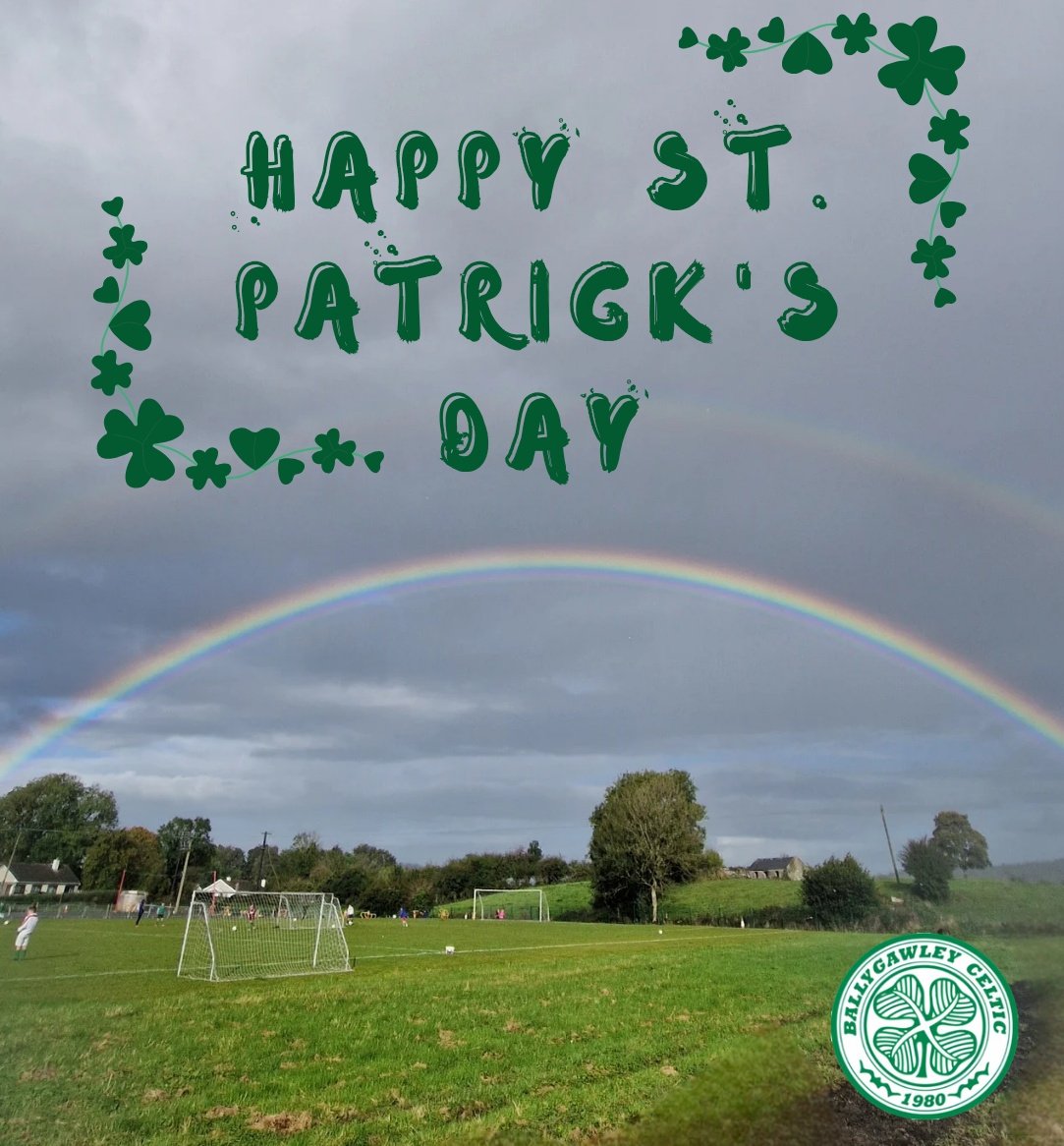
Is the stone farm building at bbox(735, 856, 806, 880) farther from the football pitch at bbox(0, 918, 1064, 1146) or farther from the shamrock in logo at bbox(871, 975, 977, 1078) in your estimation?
the shamrock in logo at bbox(871, 975, 977, 1078)

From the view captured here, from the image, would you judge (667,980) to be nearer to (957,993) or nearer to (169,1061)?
(169,1061)

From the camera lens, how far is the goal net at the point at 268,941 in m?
23.8

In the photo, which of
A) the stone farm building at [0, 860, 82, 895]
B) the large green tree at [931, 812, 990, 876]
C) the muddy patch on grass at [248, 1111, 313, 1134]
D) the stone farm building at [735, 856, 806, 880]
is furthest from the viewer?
the stone farm building at [735, 856, 806, 880]

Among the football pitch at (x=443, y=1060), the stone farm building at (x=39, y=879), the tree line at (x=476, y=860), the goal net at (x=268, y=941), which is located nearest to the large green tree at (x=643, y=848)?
the tree line at (x=476, y=860)

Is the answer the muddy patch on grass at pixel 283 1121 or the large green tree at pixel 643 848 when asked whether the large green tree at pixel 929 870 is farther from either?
the muddy patch on grass at pixel 283 1121

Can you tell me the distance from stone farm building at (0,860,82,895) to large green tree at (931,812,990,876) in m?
119

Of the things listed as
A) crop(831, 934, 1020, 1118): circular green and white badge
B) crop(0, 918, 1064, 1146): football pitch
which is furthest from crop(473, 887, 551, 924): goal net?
crop(831, 934, 1020, 1118): circular green and white badge

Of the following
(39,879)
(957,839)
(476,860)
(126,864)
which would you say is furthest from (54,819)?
(957,839)

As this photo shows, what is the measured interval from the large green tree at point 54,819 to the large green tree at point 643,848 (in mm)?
81002

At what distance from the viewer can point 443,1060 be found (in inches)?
432

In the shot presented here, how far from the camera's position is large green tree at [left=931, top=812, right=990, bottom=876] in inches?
1432

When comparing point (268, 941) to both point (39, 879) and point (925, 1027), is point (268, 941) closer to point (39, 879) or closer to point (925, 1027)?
point (925, 1027)

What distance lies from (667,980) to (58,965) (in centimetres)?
1869

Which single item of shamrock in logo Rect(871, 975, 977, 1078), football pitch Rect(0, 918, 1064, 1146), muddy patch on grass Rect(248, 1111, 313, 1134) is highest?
shamrock in logo Rect(871, 975, 977, 1078)
